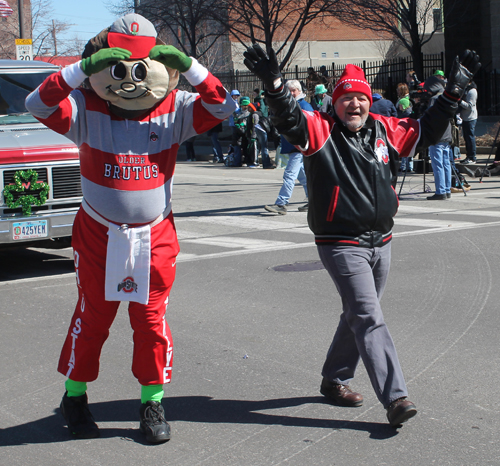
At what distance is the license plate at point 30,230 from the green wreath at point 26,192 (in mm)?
122

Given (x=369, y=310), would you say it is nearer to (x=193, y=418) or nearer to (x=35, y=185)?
(x=193, y=418)

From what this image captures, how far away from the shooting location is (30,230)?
295 inches

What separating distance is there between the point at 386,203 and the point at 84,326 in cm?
173

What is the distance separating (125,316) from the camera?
6.17 meters

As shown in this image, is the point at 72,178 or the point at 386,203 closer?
the point at 386,203

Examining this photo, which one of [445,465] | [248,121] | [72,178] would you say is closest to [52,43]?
[248,121]

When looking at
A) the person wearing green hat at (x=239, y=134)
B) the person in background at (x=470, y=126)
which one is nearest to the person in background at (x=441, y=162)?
the person in background at (x=470, y=126)

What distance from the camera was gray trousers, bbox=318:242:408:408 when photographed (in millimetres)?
3783

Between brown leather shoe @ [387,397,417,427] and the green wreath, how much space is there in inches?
191

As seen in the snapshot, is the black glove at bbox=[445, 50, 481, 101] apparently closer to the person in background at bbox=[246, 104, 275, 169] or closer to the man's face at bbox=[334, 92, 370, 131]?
the man's face at bbox=[334, 92, 370, 131]

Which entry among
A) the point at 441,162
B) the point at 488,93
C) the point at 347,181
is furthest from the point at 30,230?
the point at 488,93

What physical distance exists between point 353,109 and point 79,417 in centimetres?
218

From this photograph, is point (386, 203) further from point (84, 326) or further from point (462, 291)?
point (462, 291)

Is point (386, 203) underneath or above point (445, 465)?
above
